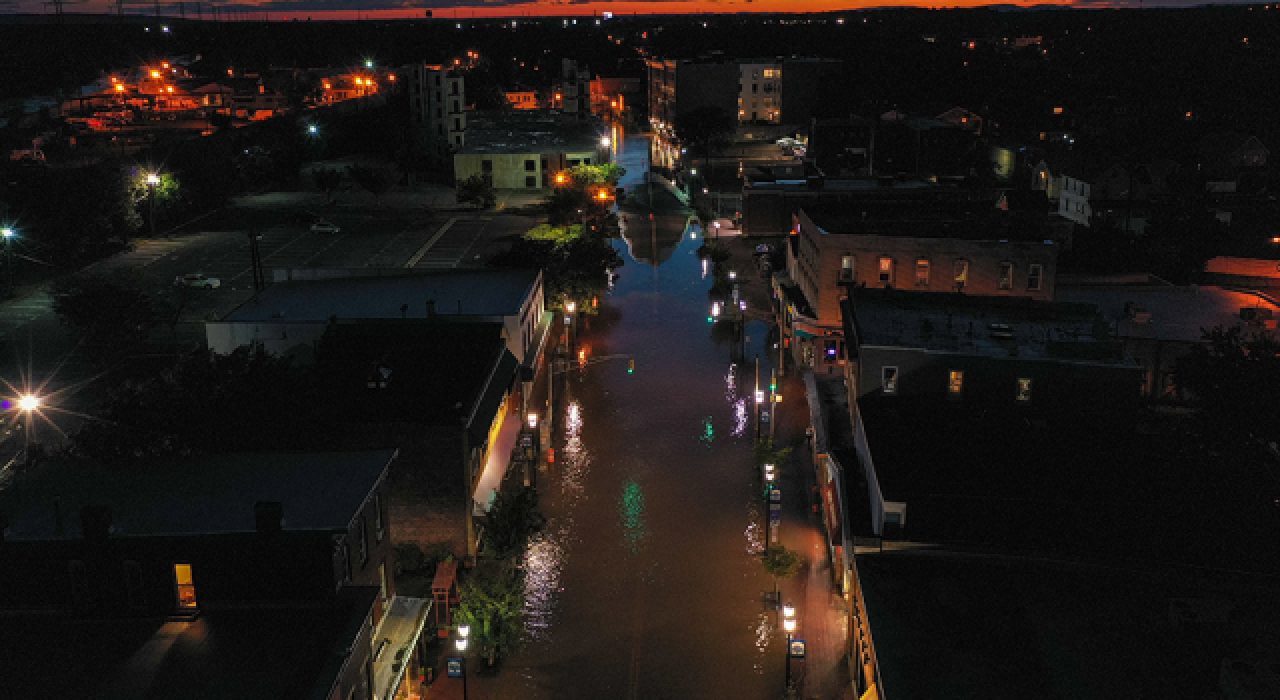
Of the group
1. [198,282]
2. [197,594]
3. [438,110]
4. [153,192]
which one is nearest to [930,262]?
[197,594]

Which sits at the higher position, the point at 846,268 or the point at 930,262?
the point at 930,262

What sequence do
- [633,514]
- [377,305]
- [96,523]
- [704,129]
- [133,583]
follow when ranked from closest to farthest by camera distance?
1. [96,523]
2. [133,583]
3. [633,514]
4. [377,305]
5. [704,129]

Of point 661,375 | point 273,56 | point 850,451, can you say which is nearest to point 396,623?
point 850,451

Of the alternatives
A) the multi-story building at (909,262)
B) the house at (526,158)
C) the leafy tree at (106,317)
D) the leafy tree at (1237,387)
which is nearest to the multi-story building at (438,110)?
the house at (526,158)

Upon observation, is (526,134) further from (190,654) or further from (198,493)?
(190,654)

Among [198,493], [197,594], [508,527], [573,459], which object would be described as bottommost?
[573,459]

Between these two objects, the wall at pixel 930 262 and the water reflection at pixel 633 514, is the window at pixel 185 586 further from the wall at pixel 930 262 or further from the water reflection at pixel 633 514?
the wall at pixel 930 262

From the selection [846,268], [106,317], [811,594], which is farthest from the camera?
[106,317]
